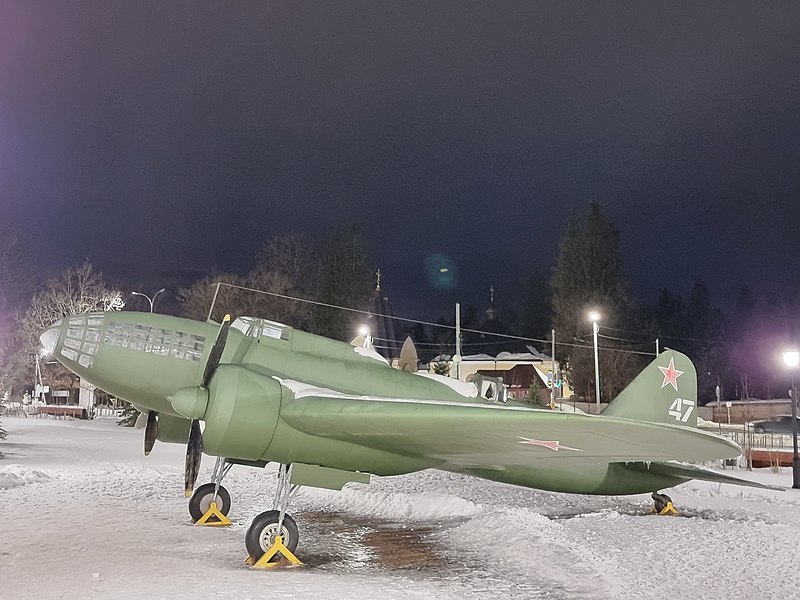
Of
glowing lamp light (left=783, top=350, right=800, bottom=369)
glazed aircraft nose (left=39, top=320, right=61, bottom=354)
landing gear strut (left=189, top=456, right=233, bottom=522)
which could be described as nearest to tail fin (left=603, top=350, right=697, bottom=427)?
landing gear strut (left=189, top=456, right=233, bottom=522)

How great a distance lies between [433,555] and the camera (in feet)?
29.2

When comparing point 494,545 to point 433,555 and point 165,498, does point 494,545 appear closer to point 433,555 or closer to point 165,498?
point 433,555

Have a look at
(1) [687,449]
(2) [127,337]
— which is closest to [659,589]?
(1) [687,449]

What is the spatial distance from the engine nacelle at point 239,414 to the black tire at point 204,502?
3.36 metres

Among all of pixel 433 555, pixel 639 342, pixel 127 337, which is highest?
pixel 639 342

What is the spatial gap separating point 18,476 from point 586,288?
47.9 metres

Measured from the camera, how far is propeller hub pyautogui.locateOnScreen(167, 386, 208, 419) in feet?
25.4

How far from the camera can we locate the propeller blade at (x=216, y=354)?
8.29 meters

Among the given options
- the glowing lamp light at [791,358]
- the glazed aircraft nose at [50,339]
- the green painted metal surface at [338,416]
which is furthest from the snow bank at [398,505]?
the glowing lamp light at [791,358]

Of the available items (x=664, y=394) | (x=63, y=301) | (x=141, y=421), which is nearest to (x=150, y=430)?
(x=141, y=421)

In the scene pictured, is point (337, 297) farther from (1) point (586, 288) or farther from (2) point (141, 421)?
(2) point (141, 421)

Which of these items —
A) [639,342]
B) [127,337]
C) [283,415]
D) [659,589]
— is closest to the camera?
[659,589]

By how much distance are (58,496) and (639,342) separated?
4787 cm

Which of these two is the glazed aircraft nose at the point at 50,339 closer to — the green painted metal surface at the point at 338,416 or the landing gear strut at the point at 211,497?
the green painted metal surface at the point at 338,416
